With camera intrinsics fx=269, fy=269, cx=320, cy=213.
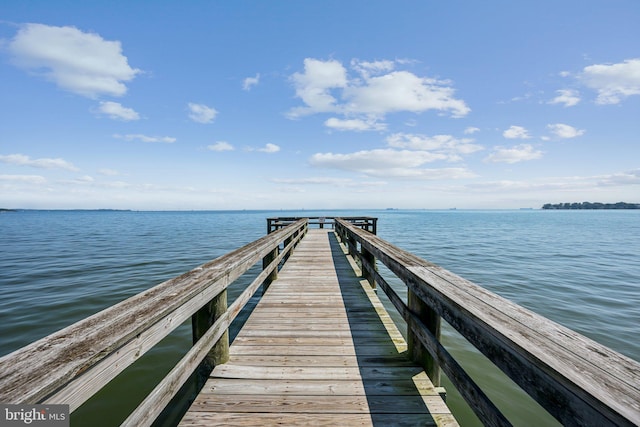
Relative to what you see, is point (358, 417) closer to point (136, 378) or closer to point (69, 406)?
point (69, 406)

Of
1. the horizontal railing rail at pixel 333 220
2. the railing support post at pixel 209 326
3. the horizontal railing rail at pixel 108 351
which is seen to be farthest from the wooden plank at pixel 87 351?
the horizontal railing rail at pixel 333 220

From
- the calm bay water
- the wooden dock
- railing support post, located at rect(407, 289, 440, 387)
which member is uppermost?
railing support post, located at rect(407, 289, 440, 387)

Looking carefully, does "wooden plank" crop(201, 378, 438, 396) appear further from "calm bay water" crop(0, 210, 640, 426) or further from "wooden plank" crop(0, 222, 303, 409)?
"calm bay water" crop(0, 210, 640, 426)

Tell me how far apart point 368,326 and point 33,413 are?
3.38 metres

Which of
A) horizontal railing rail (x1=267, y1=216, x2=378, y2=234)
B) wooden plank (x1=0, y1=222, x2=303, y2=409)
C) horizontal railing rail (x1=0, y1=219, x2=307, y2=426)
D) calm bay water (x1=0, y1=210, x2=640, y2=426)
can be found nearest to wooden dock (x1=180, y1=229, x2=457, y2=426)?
horizontal railing rail (x1=0, y1=219, x2=307, y2=426)

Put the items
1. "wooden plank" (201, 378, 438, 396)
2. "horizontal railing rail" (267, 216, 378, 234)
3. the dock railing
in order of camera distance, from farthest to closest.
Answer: "horizontal railing rail" (267, 216, 378, 234)
"wooden plank" (201, 378, 438, 396)
the dock railing

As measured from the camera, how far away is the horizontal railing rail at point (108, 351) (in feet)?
3.23

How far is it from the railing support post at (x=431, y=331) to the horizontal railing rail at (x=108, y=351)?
1907mm

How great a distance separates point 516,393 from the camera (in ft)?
12.9

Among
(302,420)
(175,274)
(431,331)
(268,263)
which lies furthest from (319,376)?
(175,274)

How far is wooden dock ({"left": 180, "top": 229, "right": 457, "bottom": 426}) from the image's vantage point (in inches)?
83.4

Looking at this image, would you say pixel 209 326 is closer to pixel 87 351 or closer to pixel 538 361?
pixel 87 351

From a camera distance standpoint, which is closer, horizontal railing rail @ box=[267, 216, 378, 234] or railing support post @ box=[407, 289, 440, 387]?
railing support post @ box=[407, 289, 440, 387]

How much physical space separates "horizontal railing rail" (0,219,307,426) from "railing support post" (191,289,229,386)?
0.07 ft
